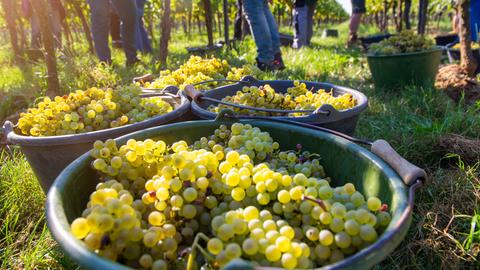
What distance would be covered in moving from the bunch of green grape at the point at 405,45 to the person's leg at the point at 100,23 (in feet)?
10.5

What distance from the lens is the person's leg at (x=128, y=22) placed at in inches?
171

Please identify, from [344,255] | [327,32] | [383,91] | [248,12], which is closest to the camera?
[344,255]

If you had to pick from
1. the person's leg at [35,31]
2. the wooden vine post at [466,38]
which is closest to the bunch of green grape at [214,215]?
the wooden vine post at [466,38]

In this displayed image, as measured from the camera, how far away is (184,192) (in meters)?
0.98

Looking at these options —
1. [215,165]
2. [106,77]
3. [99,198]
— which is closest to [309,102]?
[215,165]

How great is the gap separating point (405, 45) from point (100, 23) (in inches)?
139

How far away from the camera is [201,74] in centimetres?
279

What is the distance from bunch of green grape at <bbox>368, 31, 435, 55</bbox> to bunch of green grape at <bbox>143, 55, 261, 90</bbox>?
5.01 ft

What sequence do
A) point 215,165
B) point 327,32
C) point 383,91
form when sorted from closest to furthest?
point 215,165, point 383,91, point 327,32

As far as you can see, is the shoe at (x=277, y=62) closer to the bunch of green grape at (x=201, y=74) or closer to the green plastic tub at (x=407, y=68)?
the green plastic tub at (x=407, y=68)

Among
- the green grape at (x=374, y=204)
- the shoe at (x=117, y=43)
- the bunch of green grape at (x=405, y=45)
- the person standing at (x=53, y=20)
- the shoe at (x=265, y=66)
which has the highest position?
the person standing at (x=53, y=20)

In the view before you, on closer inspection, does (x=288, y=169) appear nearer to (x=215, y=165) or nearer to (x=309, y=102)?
(x=215, y=165)

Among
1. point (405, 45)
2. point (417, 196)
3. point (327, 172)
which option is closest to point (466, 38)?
point (405, 45)

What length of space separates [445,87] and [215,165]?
11.8 ft
